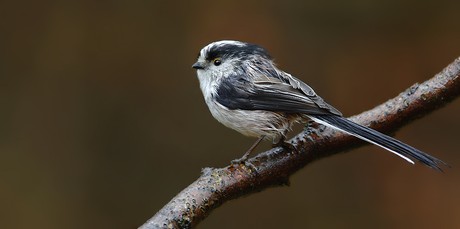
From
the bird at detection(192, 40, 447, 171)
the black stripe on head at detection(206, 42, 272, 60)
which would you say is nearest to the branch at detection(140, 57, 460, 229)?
the bird at detection(192, 40, 447, 171)

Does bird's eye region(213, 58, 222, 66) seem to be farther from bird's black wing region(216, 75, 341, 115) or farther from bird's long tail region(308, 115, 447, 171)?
bird's long tail region(308, 115, 447, 171)

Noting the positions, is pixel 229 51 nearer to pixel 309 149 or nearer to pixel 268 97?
pixel 268 97

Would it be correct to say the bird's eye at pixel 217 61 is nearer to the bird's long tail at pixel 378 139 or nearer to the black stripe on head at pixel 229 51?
the black stripe on head at pixel 229 51

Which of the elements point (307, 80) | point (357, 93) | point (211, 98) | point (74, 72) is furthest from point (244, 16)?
point (211, 98)

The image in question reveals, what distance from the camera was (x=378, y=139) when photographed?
2461 mm

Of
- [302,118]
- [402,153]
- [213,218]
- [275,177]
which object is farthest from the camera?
[213,218]

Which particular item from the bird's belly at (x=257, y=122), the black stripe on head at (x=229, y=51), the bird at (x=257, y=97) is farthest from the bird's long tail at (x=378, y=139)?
the black stripe on head at (x=229, y=51)

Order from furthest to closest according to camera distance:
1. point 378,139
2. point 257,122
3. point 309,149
→ point 257,122 → point 309,149 → point 378,139

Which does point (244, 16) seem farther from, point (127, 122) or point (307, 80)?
point (127, 122)

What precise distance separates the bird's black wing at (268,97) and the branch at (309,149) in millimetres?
91

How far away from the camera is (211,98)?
298 centimetres

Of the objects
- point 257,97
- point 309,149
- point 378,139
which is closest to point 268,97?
point 257,97

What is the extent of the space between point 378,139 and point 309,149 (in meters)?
0.30

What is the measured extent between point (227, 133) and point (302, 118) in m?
1.55
